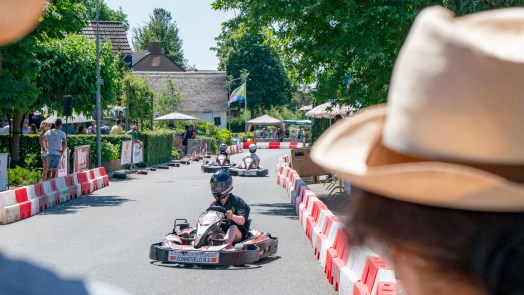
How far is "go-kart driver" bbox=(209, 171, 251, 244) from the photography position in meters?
12.6

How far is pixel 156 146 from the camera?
41.2m

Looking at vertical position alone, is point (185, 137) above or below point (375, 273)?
above

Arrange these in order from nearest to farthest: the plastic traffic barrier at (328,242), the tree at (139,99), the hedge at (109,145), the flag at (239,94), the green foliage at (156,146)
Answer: the plastic traffic barrier at (328,242) → the hedge at (109,145) → the green foliage at (156,146) → the tree at (139,99) → the flag at (239,94)

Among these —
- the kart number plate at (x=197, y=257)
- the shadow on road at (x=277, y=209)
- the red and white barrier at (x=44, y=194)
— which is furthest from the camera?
the shadow on road at (x=277, y=209)

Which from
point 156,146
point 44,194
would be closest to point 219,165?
point 156,146

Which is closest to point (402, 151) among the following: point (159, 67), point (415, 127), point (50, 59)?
point (415, 127)

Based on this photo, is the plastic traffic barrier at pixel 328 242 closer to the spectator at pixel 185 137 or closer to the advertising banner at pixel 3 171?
the advertising banner at pixel 3 171

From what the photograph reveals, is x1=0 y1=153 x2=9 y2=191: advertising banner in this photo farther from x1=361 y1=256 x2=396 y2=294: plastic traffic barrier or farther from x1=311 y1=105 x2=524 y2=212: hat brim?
x1=311 y1=105 x2=524 y2=212: hat brim

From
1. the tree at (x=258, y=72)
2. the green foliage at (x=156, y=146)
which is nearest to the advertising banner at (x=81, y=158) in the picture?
the green foliage at (x=156, y=146)

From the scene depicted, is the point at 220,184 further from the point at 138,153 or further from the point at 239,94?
the point at 239,94

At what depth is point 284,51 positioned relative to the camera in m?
22.8

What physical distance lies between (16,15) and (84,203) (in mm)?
20466

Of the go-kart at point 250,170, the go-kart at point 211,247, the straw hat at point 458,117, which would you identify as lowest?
the go-kart at point 211,247

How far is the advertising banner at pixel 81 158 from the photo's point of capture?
1050 inches
